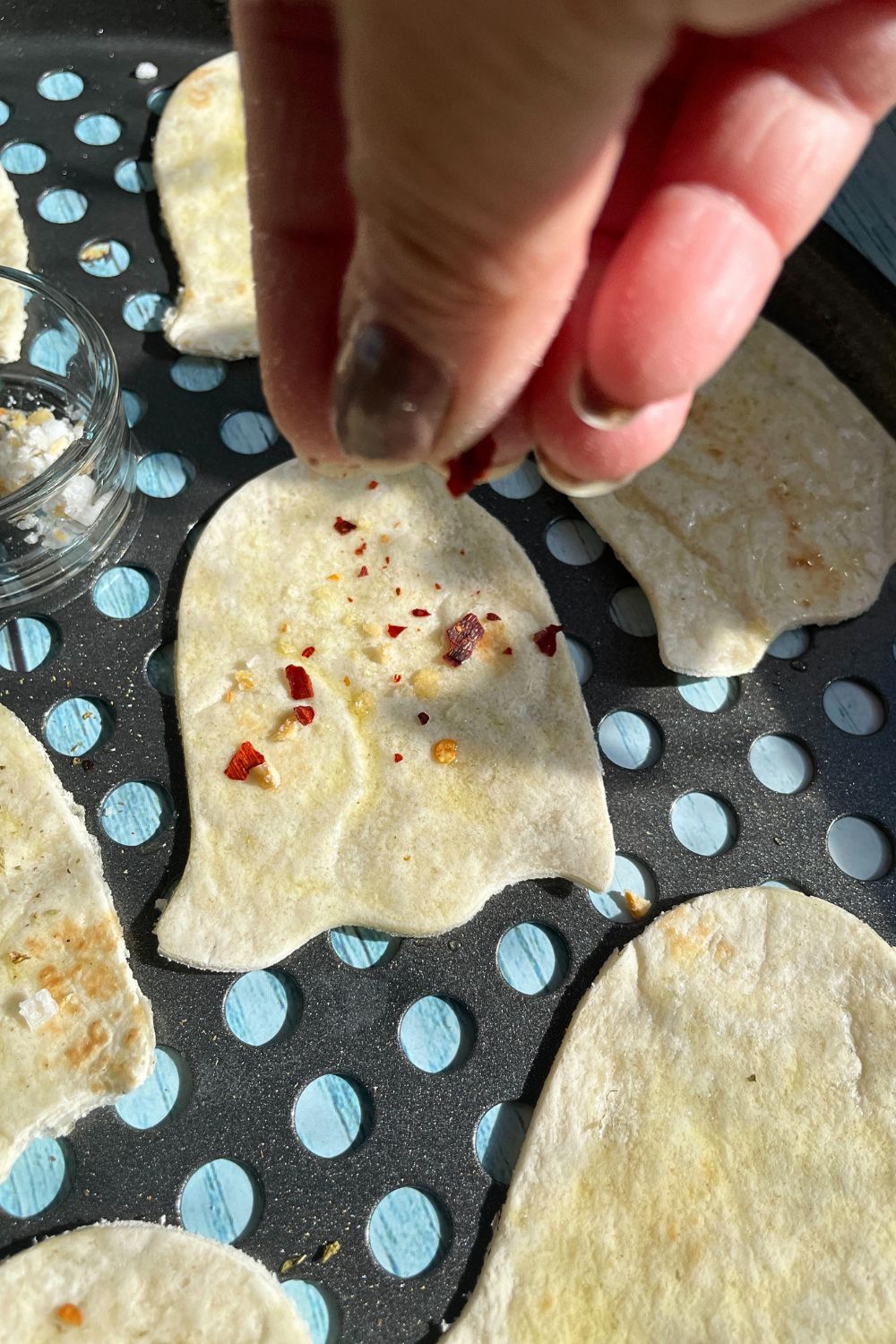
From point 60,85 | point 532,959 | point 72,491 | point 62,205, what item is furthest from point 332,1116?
point 60,85

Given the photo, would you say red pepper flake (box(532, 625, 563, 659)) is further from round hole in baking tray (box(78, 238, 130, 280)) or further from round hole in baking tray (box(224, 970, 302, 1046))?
round hole in baking tray (box(78, 238, 130, 280))

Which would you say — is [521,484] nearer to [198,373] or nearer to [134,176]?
[198,373]

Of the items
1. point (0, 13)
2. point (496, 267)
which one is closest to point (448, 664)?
point (496, 267)

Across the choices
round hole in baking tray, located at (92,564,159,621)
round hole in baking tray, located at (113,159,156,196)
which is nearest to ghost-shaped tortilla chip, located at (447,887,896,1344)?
round hole in baking tray, located at (92,564,159,621)

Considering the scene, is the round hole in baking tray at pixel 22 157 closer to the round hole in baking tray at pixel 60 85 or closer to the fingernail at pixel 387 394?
the round hole in baking tray at pixel 60 85

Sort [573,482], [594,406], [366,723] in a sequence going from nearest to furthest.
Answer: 1. [594,406]
2. [573,482]
3. [366,723]

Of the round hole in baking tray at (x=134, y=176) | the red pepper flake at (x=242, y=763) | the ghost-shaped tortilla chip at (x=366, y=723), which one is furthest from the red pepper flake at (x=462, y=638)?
the round hole in baking tray at (x=134, y=176)
